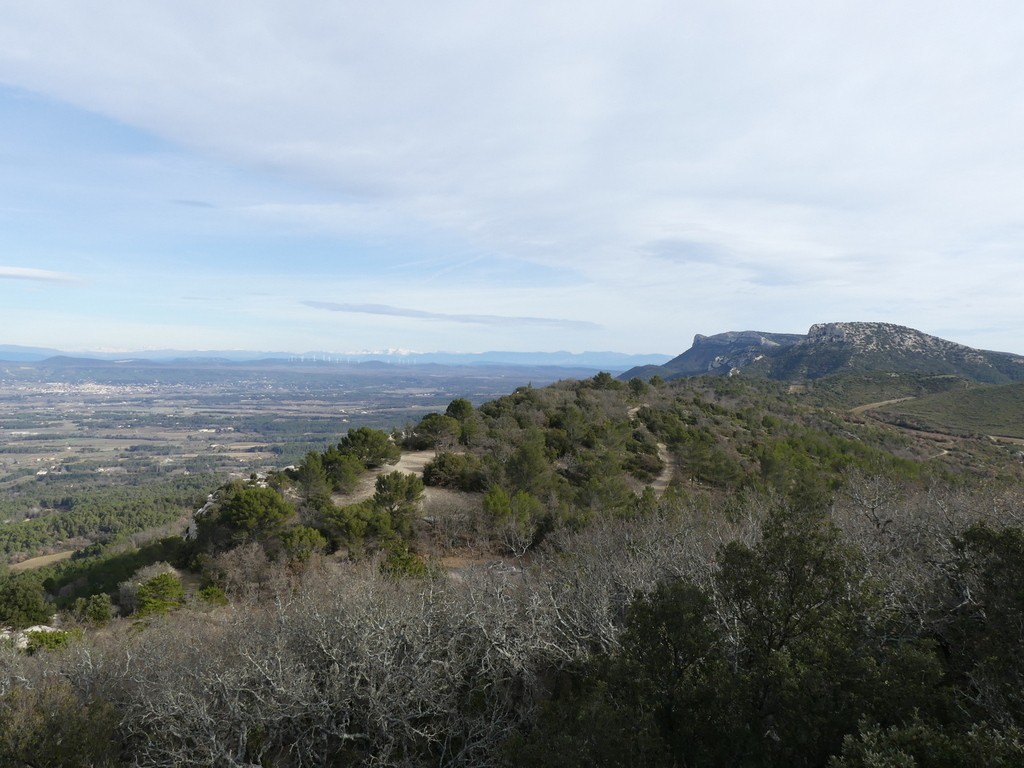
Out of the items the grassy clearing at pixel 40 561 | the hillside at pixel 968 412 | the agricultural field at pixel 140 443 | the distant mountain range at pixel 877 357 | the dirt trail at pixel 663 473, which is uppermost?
the distant mountain range at pixel 877 357

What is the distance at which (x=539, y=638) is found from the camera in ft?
32.2

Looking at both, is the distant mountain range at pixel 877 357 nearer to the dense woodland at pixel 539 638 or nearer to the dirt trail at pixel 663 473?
the dirt trail at pixel 663 473

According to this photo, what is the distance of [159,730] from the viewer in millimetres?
8562

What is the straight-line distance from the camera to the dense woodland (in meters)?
5.61

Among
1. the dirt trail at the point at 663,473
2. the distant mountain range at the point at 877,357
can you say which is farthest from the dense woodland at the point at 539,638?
the distant mountain range at the point at 877,357

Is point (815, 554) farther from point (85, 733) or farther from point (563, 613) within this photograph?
point (85, 733)

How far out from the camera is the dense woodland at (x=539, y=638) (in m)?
5.61

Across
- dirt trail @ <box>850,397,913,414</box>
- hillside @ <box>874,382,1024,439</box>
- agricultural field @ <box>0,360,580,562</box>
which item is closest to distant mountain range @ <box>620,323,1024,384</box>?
dirt trail @ <box>850,397,913,414</box>

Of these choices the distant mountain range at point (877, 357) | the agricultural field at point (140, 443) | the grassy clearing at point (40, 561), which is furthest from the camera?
the distant mountain range at point (877, 357)

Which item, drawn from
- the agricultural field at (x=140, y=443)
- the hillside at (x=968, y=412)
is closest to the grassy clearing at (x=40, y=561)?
the agricultural field at (x=140, y=443)

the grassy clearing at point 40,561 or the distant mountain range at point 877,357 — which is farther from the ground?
the distant mountain range at point 877,357

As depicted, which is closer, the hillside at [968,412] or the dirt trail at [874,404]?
the hillside at [968,412]

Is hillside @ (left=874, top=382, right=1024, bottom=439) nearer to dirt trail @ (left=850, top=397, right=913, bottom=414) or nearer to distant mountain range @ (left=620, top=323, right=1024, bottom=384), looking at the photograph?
dirt trail @ (left=850, top=397, right=913, bottom=414)

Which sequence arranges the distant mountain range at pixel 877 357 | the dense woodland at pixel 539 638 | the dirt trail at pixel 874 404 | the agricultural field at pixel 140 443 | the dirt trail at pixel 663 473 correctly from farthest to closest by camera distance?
the distant mountain range at pixel 877 357, the dirt trail at pixel 874 404, the agricultural field at pixel 140 443, the dirt trail at pixel 663 473, the dense woodland at pixel 539 638
